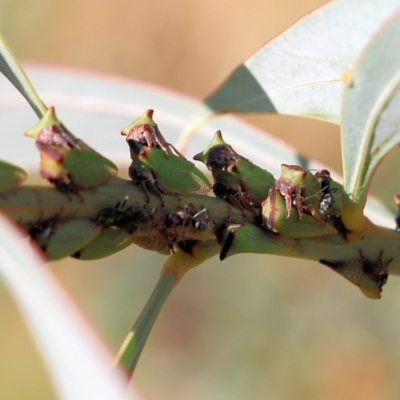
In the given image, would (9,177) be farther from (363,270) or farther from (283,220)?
(363,270)

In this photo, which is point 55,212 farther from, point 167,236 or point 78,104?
point 78,104

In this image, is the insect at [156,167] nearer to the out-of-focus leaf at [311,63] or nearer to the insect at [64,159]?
the insect at [64,159]

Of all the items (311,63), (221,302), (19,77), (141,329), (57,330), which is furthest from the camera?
(221,302)

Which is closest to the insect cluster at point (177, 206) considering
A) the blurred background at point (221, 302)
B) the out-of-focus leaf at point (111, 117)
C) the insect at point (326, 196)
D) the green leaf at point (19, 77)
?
the insect at point (326, 196)

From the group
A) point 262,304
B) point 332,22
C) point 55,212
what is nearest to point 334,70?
point 332,22

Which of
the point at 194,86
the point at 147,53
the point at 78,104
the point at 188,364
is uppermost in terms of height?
the point at 78,104

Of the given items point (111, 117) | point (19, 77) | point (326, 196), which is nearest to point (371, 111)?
point (326, 196)

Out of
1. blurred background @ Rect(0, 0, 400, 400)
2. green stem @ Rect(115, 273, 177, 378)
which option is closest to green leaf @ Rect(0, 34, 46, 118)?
green stem @ Rect(115, 273, 177, 378)

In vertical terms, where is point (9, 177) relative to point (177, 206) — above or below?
above
